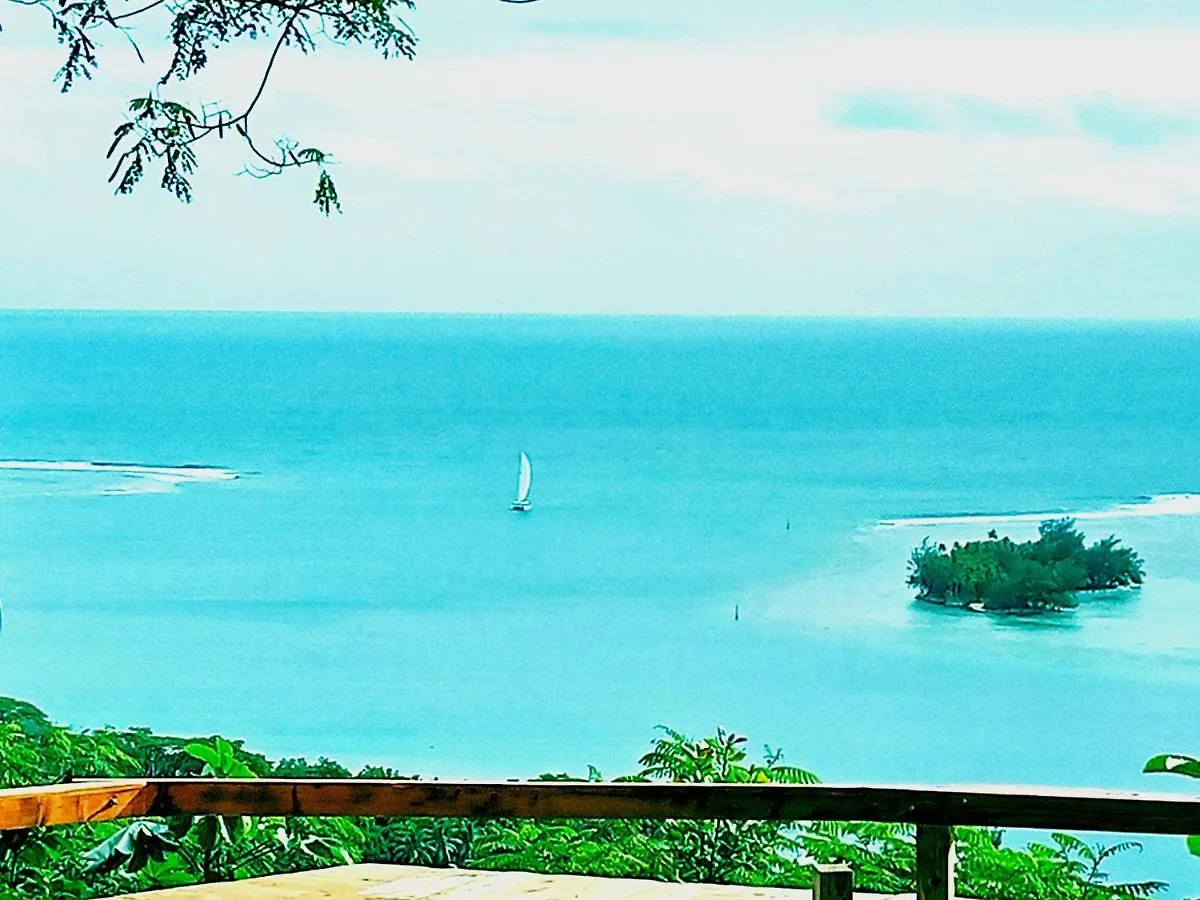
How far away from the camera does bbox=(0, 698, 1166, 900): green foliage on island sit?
4.46 meters

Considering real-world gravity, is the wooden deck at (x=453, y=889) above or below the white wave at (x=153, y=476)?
below

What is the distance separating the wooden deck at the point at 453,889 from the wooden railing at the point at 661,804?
0.42 meters

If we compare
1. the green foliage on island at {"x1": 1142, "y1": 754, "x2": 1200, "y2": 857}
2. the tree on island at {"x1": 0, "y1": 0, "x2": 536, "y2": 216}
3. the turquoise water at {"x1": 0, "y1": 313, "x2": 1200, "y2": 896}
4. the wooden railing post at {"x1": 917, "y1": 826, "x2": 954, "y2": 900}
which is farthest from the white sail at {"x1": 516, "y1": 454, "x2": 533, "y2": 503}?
the tree on island at {"x1": 0, "y1": 0, "x2": 536, "y2": 216}

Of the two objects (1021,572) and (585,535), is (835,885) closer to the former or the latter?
(1021,572)

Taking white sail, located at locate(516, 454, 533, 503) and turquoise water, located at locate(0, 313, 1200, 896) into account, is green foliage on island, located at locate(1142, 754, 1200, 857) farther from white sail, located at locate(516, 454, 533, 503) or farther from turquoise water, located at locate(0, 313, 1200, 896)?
white sail, located at locate(516, 454, 533, 503)

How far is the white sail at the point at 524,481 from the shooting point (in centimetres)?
2378

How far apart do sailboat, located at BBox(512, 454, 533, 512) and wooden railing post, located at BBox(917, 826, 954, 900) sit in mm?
20470

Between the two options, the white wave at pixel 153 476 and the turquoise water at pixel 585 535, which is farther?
the white wave at pixel 153 476

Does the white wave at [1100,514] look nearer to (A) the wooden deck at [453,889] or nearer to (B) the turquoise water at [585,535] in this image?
(B) the turquoise water at [585,535]

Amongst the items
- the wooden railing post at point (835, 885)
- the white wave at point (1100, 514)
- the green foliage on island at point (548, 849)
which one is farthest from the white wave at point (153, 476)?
the wooden railing post at point (835, 885)

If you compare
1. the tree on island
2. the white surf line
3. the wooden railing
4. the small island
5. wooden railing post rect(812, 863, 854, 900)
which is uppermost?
the white surf line

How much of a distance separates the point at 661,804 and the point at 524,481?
2108 cm

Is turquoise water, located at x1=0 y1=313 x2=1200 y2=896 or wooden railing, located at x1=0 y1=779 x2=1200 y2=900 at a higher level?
turquoise water, located at x1=0 y1=313 x2=1200 y2=896

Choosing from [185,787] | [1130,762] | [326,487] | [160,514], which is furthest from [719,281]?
[185,787]
